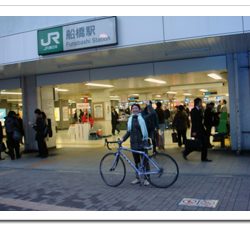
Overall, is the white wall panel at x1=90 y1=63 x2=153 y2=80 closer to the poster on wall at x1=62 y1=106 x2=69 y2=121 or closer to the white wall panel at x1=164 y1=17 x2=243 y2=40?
the white wall panel at x1=164 y1=17 x2=243 y2=40

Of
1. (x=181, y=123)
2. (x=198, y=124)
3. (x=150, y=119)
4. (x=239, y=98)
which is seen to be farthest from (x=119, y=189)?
(x=181, y=123)

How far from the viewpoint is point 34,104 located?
1406cm

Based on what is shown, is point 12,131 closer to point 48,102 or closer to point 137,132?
point 48,102

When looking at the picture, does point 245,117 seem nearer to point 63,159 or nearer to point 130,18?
point 130,18

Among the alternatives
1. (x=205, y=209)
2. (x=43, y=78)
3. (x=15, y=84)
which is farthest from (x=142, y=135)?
(x=15, y=84)

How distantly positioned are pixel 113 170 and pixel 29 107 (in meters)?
7.85

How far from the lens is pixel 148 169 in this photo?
7.00 metres

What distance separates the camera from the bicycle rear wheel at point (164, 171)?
6.72m

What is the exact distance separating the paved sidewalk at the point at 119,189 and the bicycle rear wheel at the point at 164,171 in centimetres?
15

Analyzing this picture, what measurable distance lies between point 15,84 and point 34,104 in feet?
4.06

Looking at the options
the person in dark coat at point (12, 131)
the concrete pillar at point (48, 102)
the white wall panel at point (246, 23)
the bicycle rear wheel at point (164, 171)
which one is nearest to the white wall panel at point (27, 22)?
the person in dark coat at point (12, 131)

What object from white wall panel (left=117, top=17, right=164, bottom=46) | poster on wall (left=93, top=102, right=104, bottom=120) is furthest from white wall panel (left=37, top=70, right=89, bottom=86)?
poster on wall (left=93, top=102, right=104, bottom=120)

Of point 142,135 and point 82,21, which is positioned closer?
point 142,135

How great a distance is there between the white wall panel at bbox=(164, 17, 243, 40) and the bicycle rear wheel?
3.23m
